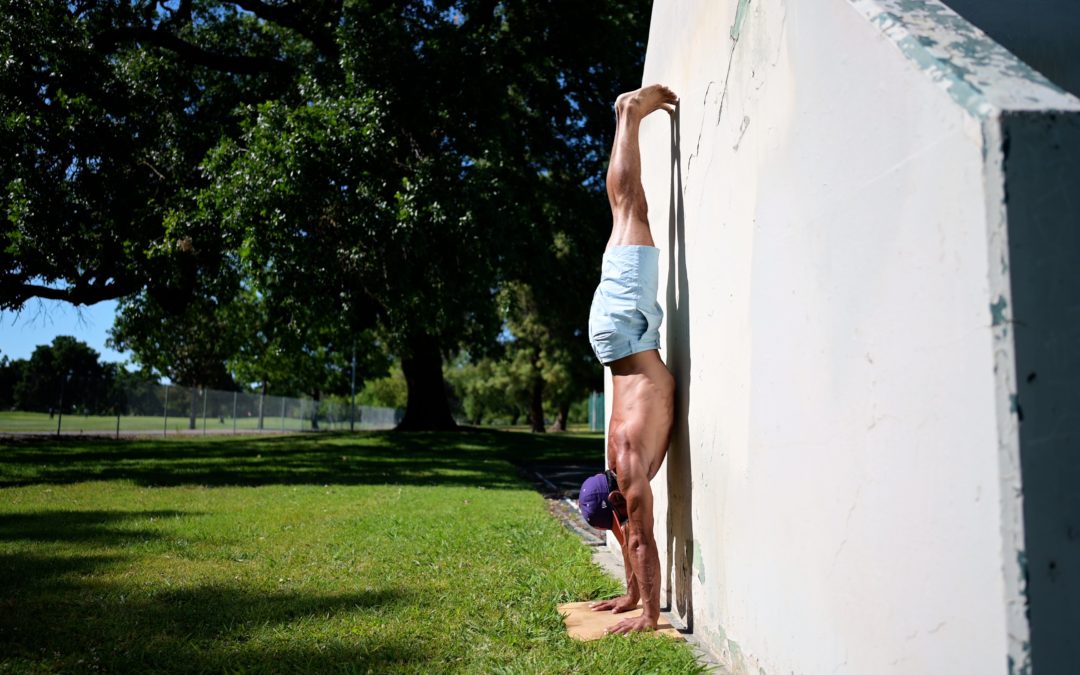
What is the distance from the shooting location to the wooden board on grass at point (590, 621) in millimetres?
3717

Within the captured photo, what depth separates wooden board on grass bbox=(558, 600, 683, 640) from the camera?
3.72m

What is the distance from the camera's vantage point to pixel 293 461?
15.6 meters

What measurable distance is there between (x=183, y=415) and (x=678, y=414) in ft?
112

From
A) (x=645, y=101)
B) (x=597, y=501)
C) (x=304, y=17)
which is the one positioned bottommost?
(x=597, y=501)

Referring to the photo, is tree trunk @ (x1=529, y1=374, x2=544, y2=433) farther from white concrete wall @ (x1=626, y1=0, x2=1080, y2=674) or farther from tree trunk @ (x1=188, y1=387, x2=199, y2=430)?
white concrete wall @ (x1=626, y1=0, x2=1080, y2=674)

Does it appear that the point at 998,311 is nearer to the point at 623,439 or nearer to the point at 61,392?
the point at 623,439

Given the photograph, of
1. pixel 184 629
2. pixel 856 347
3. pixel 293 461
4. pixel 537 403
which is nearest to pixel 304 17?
pixel 293 461

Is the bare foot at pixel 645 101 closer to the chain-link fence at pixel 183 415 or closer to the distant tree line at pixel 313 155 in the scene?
the distant tree line at pixel 313 155

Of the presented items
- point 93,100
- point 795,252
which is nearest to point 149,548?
point 795,252

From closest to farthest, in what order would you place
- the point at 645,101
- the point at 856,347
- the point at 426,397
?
the point at 856,347, the point at 645,101, the point at 426,397

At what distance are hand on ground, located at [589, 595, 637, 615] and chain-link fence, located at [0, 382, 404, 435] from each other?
2447 cm

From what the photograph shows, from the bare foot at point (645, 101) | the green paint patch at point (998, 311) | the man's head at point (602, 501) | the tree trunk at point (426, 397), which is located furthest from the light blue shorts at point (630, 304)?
the tree trunk at point (426, 397)

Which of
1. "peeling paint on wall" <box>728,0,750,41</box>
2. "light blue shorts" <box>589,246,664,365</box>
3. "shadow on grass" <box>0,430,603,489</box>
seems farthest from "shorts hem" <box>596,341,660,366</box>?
"shadow on grass" <box>0,430,603,489</box>

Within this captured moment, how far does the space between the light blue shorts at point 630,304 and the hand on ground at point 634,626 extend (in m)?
1.27
